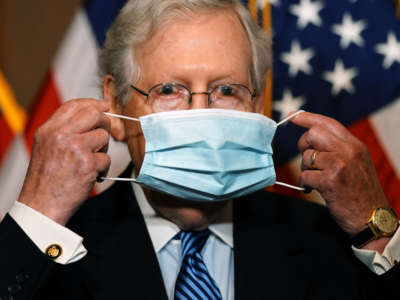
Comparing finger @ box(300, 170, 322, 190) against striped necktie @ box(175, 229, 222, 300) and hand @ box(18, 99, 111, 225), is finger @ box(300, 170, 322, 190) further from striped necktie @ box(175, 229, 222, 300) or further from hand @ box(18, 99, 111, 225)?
hand @ box(18, 99, 111, 225)

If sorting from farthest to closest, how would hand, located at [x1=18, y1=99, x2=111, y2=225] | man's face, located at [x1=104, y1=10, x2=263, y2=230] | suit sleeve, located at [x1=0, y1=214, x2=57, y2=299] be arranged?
man's face, located at [x1=104, y1=10, x2=263, y2=230] → hand, located at [x1=18, y1=99, x2=111, y2=225] → suit sleeve, located at [x1=0, y1=214, x2=57, y2=299]

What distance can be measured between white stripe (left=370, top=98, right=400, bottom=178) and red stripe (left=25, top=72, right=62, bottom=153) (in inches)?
66.4

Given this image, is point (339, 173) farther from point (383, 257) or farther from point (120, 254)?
point (120, 254)

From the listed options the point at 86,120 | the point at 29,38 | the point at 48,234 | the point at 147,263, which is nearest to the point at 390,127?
the point at 147,263

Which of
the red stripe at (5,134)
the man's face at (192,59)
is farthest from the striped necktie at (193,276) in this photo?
the red stripe at (5,134)

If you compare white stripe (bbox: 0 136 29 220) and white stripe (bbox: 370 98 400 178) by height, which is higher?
white stripe (bbox: 0 136 29 220)

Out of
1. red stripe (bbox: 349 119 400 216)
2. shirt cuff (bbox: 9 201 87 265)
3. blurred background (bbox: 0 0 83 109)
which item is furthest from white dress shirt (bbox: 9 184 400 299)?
blurred background (bbox: 0 0 83 109)

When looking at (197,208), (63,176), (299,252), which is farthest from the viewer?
(299,252)

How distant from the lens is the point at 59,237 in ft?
5.36

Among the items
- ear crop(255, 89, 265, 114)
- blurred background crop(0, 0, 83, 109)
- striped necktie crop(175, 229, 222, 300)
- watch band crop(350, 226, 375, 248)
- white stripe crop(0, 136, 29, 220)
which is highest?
blurred background crop(0, 0, 83, 109)

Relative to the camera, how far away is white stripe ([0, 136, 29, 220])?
8.78 ft

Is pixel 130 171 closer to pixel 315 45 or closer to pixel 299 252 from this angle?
pixel 299 252

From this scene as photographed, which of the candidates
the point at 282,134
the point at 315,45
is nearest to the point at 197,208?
the point at 282,134

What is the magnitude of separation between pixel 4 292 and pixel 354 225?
123 cm
